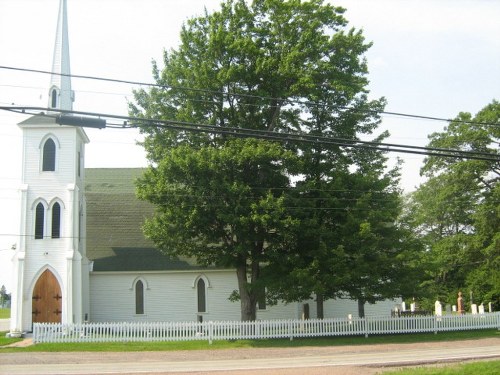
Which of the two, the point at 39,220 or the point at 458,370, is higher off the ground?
the point at 39,220

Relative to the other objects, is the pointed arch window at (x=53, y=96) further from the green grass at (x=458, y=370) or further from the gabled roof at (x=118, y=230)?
the green grass at (x=458, y=370)

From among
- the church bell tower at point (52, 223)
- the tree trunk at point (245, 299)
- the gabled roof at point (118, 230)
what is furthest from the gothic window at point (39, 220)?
the tree trunk at point (245, 299)

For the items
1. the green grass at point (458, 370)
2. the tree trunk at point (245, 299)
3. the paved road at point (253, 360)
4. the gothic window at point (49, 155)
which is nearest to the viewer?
the green grass at point (458, 370)

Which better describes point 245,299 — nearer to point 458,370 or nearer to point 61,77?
point 458,370

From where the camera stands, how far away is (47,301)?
117ft

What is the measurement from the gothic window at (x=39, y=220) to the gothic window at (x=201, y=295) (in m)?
10.3

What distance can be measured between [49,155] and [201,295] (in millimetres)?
12964

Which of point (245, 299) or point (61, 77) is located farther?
point (61, 77)

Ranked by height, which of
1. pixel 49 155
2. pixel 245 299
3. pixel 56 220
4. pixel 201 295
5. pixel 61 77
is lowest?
pixel 245 299

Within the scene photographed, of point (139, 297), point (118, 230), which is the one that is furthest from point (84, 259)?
point (139, 297)

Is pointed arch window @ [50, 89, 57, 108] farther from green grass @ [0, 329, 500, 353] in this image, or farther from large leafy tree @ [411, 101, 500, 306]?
large leafy tree @ [411, 101, 500, 306]

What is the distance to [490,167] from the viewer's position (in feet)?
171

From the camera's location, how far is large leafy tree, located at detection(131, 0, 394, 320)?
31203mm

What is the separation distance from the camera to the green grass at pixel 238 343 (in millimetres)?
28391
